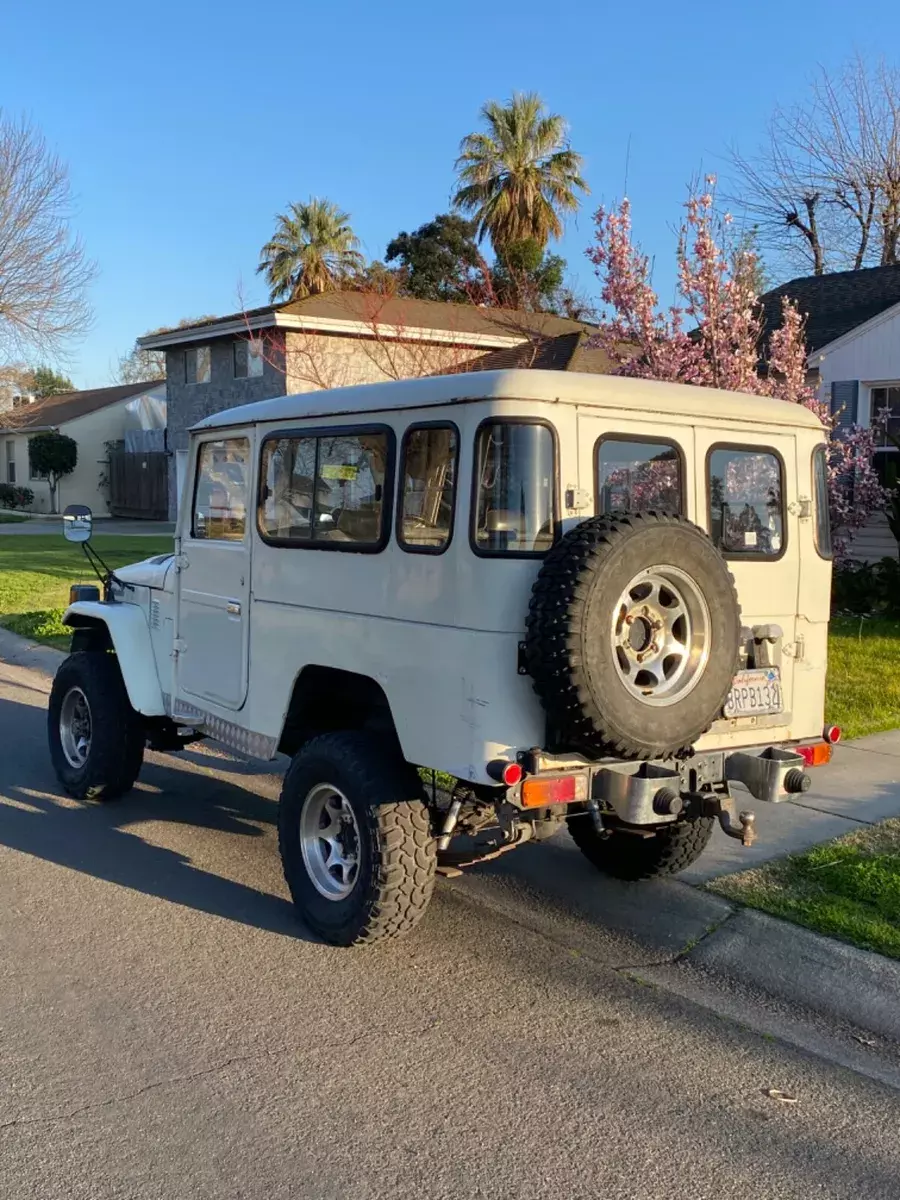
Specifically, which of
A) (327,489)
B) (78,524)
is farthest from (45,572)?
(327,489)

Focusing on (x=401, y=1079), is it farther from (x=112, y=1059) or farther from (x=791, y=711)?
(x=791, y=711)

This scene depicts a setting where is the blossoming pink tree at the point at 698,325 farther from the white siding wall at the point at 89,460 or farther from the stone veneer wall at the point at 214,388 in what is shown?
the white siding wall at the point at 89,460

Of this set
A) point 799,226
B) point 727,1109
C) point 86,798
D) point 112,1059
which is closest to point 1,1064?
point 112,1059

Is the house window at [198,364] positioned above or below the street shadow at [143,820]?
above

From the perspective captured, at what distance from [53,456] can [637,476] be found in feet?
127

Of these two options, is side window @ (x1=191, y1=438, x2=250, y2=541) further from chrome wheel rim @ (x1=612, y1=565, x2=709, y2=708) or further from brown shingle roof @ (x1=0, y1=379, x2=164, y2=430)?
brown shingle roof @ (x1=0, y1=379, x2=164, y2=430)

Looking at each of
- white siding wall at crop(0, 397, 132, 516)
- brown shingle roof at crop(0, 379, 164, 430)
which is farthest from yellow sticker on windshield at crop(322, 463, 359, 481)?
brown shingle roof at crop(0, 379, 164, 430)

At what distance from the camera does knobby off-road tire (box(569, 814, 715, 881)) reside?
511cm

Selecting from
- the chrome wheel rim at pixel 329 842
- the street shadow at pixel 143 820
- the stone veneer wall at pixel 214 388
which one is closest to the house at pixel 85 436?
the stone veneer wall at pixel 214 388

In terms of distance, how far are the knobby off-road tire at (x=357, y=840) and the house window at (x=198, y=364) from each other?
2664 cm

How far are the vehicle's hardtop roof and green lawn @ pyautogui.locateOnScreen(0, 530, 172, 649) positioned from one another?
27.7 ft

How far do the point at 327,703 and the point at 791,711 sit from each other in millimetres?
2047

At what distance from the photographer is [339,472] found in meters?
4.64

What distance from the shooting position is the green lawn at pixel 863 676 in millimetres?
8367
